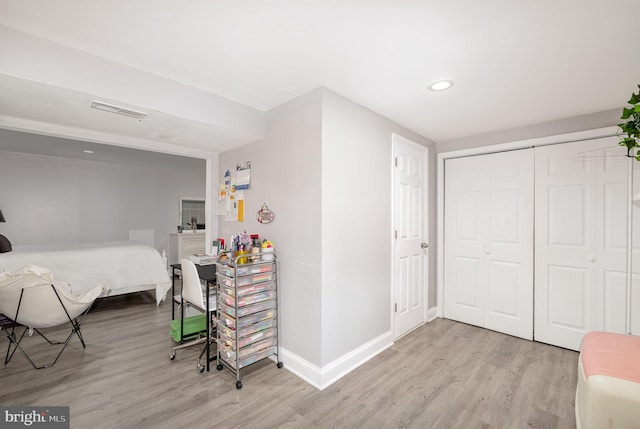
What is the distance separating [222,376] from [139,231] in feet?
17.4

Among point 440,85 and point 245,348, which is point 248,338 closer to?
point 245,348

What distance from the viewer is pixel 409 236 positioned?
10.9ft

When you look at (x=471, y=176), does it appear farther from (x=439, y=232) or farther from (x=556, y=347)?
(x=556, y=347)

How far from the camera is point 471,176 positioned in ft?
11.7

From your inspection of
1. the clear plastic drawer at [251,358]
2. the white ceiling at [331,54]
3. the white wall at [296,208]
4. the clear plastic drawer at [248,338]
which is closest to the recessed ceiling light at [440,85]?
the white ceiling at [331,54]

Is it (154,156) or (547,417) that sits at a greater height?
(154,156)

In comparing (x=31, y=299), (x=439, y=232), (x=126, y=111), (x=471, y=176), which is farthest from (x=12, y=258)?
(x=471, y=176)

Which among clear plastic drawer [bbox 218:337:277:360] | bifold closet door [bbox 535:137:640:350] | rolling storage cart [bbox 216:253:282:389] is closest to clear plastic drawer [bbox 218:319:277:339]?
rolling storage cart [bbox 216:253:282:389]

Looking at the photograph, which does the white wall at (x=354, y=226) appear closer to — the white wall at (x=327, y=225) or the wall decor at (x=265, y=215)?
the white wall at (x=327, y=225)

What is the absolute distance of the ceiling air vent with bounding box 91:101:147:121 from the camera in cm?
203

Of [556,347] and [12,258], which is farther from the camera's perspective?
[12,258]

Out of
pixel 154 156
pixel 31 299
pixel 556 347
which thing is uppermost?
pixel 154 156

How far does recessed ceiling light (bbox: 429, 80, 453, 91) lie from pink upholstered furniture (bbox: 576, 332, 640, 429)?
197cm

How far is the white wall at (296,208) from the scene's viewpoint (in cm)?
230
